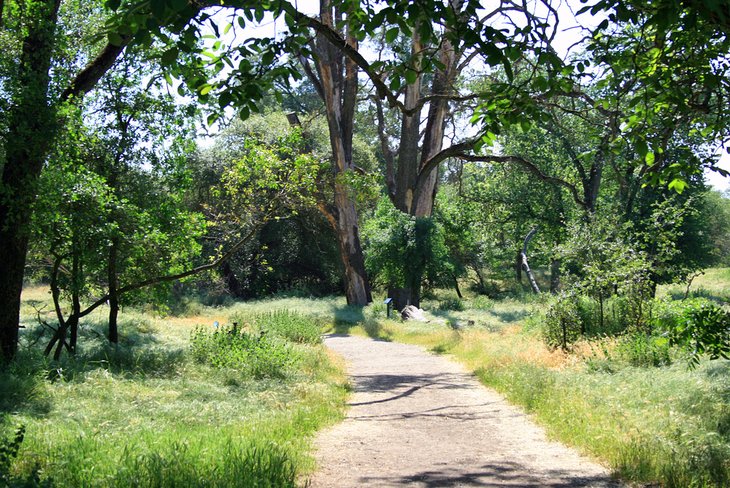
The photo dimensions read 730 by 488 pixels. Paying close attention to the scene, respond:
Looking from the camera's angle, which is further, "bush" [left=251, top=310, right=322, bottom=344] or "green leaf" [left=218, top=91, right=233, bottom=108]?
"bush" [left=251, top=310, right=322, bottom=344]

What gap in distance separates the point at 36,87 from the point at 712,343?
31.8 ft

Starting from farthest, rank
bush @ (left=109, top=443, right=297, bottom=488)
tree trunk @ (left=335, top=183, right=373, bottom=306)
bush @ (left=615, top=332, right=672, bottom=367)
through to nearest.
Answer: tree trunk @ (left=335, top=183, right=373, bottom=306)
bush @ (left=615, top=332, right=672, bottom=367)
bush @ (left=109, top=443, right=297, bottom=488)

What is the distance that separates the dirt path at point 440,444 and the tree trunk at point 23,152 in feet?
19.5

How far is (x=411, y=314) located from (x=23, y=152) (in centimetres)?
1817

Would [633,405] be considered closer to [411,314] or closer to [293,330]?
[293,330]

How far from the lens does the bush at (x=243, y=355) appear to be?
1154 cm

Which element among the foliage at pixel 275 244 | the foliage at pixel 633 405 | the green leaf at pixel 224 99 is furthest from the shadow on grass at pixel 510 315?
the green leaf at pixel 224 99

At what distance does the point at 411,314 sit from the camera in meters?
27.2

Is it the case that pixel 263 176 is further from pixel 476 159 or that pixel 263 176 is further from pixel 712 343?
pixel 476 159

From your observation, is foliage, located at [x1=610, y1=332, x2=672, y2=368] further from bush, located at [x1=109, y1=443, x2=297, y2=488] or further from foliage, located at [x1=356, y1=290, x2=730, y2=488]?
bush, located at [x1=109, y1=443, x2=297, y2=488]

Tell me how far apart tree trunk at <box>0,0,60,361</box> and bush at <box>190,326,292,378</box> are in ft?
10.6

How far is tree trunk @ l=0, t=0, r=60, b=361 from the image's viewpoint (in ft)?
34.4

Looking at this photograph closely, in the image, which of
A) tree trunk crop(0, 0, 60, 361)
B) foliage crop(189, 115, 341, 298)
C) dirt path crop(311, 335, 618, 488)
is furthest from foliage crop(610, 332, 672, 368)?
foliage crop(189, 115, 341, 298)

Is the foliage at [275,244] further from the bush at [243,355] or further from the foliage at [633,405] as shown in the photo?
the foliage at [633,405]
